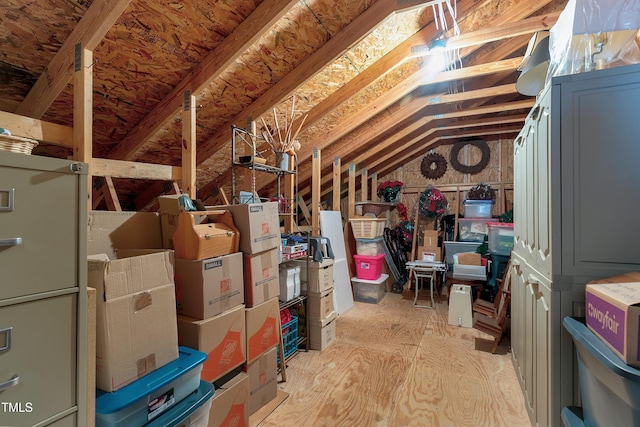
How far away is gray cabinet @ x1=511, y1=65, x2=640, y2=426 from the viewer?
119cm

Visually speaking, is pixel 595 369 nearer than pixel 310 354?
Yes

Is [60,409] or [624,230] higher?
[624,230]

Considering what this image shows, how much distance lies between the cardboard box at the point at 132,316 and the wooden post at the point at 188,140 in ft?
3.33

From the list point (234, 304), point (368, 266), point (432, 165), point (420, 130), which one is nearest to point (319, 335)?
point (234, 304)

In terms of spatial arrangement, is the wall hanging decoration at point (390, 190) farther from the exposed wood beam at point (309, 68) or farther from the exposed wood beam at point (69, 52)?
the exposed wood beam at point (69, 52)

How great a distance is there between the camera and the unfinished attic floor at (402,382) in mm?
1950

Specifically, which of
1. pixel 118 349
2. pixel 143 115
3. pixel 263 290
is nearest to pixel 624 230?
pixel 263 290

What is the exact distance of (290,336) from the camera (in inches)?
106

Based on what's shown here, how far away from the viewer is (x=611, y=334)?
932mm

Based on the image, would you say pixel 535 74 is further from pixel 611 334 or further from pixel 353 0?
pixel 611 334

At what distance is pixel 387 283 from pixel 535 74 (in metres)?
3.99

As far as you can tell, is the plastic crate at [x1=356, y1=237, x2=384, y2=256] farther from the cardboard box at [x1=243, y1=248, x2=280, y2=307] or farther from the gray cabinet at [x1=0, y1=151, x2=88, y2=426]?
the gray cabinet at [x1=0, y1=151, x2=88, y2=426]

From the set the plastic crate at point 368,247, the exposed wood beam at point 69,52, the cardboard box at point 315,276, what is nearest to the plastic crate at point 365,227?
the plastic crate at point 368,247

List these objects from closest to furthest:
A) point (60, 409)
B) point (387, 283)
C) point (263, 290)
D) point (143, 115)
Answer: point (60, 409)
point (263, 290)
point (143, 115)
point (387, 283)
